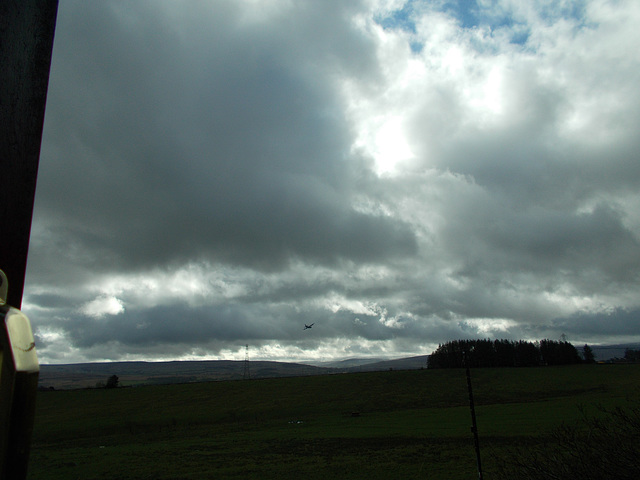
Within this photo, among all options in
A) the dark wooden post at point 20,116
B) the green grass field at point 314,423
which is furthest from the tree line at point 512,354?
the dark wooden post at point 20,116

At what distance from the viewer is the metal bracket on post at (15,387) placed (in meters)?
0.68

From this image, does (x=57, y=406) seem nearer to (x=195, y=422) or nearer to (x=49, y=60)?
(x=195, y=422)

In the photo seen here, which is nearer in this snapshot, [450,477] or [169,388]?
[450,477]

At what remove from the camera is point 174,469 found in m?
29.5

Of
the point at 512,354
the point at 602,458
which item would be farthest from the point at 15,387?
the point at 512,354

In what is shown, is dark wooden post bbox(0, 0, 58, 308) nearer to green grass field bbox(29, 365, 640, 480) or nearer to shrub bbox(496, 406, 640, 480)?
shrub bbox(496, 406, 640, 480)

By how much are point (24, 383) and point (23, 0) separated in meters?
1.20

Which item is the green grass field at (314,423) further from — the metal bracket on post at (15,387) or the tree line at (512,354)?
the tree line at (512,354)

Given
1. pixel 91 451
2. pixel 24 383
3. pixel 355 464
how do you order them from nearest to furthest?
1. pixel 24 383
2. pixel 355 464
3. pixel 91 451

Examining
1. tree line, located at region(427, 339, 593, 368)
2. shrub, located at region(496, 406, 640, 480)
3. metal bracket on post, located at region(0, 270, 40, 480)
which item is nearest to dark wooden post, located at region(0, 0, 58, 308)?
metal bracket on post, located at region(0, 270, 40, 480)

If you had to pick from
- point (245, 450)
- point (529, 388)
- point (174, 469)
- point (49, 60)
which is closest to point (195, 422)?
point (245, 450)

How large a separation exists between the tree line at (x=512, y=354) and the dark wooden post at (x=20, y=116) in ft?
444

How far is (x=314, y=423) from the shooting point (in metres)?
53.5

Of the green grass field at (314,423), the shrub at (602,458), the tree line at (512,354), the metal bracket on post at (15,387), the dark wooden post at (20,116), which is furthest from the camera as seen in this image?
the tree line at (512,354)
